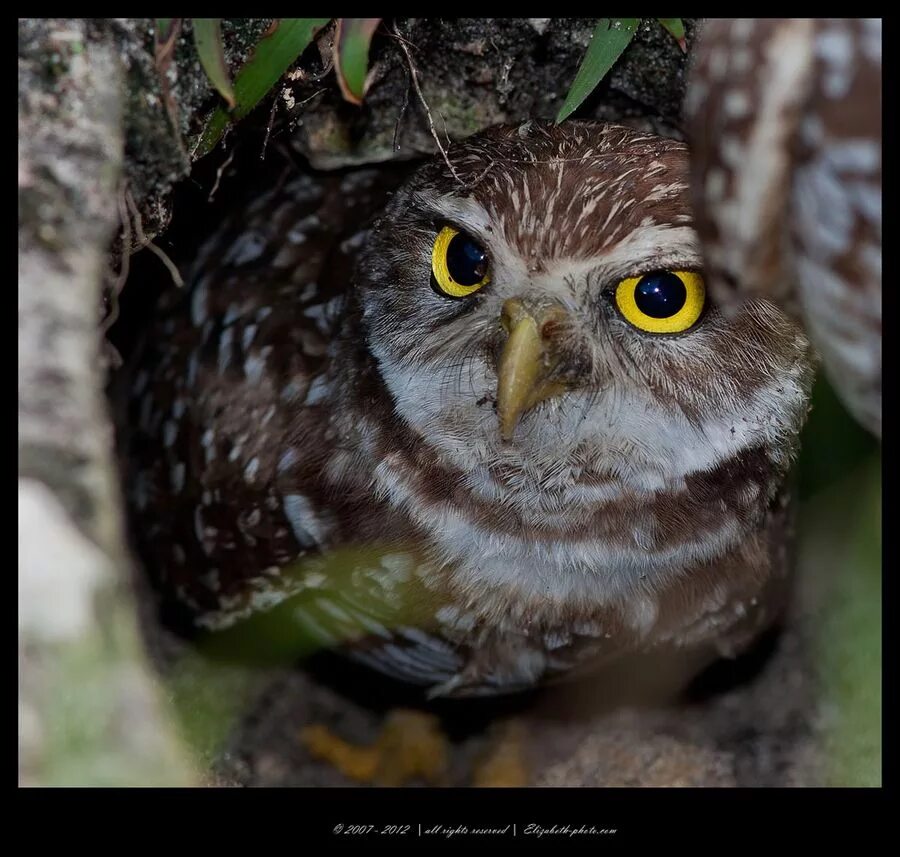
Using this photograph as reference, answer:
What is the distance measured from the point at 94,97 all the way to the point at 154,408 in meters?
1.11

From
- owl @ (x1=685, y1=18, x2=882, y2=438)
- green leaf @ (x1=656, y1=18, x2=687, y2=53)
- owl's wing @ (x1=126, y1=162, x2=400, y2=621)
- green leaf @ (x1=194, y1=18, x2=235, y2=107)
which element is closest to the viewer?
owl @ (x1=685, y1=18, x2=882, y2=438)

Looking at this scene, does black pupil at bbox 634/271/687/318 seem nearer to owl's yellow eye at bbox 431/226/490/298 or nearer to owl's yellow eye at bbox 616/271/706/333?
owl's yellow eye at bbox 616/271/706/333

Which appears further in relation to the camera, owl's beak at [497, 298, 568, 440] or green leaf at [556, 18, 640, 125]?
green leaf at [556, 18, 640, 125]

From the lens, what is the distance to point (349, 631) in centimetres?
244

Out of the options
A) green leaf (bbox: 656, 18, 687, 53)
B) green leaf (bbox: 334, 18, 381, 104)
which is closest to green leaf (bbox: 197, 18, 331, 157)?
green leaf (bbox: 334, 18, 381, 104)

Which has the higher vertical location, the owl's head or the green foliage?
the green foliage

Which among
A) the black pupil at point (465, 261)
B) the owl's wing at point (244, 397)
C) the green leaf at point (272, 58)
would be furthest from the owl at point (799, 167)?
the owl's wing at point (244, 397)

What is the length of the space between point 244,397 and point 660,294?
1.06 m

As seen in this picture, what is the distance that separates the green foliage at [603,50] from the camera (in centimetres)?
203

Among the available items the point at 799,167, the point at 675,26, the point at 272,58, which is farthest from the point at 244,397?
the point at 799,167

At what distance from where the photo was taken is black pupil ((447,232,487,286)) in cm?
195

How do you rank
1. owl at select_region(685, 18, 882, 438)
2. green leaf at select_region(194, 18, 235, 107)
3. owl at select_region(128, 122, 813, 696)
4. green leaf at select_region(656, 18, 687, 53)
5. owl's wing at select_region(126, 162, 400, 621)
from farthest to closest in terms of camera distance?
owl's wing at select_region(126, 162, 400, 621) → green leaf at select_region(656, 18, 687, 53) → owl at select_region(128, 122, 813, 696) → green leaf at select_region(194, 18, 235, 107) → owl at select_region(685, 18, 882, 438)
